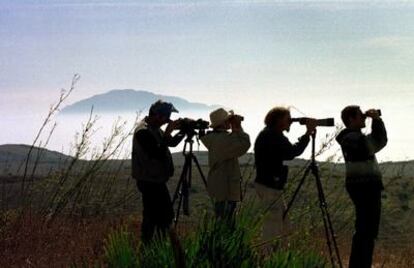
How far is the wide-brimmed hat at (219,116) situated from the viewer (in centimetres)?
730

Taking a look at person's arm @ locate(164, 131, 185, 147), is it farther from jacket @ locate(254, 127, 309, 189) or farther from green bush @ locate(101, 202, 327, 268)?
green bush @ locate(101, 202, 327, 268)

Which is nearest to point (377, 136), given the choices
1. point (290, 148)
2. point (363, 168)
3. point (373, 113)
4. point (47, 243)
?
point (373, 113)

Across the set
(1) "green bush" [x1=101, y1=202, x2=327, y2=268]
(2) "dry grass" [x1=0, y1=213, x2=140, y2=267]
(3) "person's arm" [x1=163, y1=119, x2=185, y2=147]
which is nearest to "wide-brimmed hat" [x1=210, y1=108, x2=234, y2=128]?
(3) "person's arm" [x1=163, y1=119, x2=185, y2=147]

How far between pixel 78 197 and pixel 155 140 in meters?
2.45

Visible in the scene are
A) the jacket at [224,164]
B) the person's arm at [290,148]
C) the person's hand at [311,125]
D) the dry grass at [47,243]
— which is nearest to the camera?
the dry grass at [47,243]

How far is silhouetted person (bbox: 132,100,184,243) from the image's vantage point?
730 centimetres

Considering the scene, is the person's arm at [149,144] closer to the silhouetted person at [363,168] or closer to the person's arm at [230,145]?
the person's arm at [230,145]

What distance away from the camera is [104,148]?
29.2 feet

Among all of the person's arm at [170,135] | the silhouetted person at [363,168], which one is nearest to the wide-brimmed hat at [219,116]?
the person's arm at [170,135]

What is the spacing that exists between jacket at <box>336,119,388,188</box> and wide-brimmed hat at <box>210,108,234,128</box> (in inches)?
43.5

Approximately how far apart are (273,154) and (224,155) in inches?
20.3

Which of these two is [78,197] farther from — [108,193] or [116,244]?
[116,244]

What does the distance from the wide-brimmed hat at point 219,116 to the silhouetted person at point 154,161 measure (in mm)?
361

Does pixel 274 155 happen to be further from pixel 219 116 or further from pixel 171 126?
pixel 171 126
